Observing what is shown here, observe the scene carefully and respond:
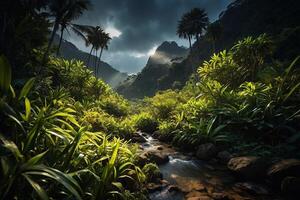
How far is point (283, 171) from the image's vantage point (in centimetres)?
572

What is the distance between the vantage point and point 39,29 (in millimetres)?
13664

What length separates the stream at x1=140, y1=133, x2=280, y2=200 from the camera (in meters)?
5.34

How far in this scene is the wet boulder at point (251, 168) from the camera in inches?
248

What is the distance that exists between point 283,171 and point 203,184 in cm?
222

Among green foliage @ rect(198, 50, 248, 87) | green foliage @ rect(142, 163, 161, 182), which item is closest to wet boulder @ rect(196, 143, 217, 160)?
green foliage @ rect(142, 163, 161, 182)

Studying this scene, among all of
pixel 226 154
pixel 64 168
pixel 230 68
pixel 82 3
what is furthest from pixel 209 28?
pixel 64 168

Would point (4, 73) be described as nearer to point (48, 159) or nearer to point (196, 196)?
point (48, 159)

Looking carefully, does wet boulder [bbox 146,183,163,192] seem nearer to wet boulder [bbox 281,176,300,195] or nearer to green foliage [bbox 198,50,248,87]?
wet boulder [bbox 281,176,300,195]

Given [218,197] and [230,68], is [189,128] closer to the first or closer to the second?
[218,197]

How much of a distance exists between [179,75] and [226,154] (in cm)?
7613

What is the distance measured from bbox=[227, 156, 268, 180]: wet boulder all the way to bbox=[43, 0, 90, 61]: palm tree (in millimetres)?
16832

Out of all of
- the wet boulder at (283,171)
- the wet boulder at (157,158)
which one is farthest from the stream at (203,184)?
the wet boulder at (283,171)

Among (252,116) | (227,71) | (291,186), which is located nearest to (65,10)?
(227,71)

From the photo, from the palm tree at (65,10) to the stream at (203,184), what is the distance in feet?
50.1
